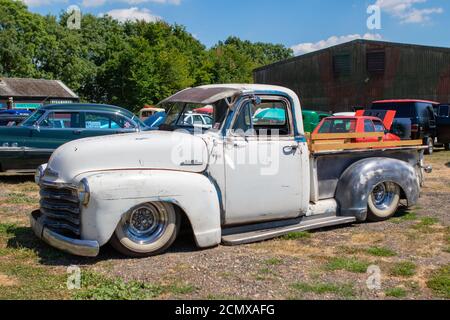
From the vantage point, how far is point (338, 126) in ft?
43.0

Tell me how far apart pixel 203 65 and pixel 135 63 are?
10.5 meters

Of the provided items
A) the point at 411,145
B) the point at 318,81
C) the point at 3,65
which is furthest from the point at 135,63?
the point at 411,145

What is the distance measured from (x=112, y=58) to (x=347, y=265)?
51263 mm

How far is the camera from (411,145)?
771cm

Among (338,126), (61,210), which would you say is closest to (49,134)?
(61,210)

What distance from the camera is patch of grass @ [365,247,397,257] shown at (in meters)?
5.73

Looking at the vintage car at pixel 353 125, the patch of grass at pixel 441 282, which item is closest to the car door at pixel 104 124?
the vintage car at pixel 353 125

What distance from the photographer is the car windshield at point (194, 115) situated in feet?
19.8

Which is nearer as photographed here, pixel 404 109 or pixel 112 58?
pixel 404 109

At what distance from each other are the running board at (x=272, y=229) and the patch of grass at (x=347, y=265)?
2.82ft

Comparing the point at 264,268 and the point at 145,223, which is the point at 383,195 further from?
the point at 145,223

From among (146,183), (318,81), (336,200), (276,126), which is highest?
(318,81)
